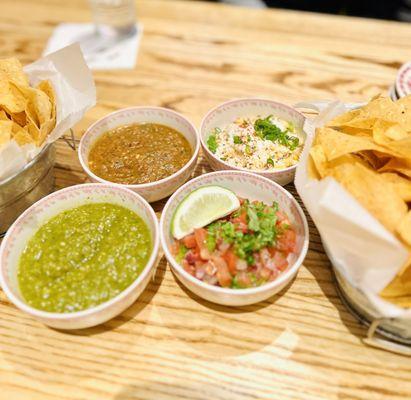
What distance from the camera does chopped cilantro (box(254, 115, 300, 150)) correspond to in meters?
2.21

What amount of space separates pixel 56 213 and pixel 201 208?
0.67m

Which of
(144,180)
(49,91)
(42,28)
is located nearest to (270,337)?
(144,180)

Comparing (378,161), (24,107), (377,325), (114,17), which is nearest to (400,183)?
(378,161)

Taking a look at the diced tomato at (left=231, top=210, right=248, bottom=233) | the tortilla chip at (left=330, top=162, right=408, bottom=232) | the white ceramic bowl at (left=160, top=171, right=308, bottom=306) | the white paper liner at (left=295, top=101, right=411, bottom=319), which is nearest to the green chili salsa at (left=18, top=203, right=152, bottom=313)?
the white ceramic bowl at (left=160, top=171, right=308, bottom=306)

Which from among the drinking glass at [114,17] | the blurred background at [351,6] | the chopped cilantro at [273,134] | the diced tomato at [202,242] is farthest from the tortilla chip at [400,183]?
the blurred background at [351,6]

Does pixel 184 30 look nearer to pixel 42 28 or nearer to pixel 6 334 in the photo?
pixel 42 28

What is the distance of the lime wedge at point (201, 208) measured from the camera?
1.77 metres

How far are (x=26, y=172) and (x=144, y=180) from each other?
55cm

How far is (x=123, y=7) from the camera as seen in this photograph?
10.7 ft

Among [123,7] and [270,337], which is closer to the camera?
[270,337]

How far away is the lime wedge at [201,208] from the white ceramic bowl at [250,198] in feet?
0.18

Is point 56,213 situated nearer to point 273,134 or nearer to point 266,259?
point 266,259

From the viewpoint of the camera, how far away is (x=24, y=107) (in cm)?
197

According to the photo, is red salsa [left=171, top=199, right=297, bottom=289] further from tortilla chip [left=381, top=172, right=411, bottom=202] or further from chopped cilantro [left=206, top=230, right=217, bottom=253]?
tortilla chip [left=381, top=172, right=411, bottom=202]
